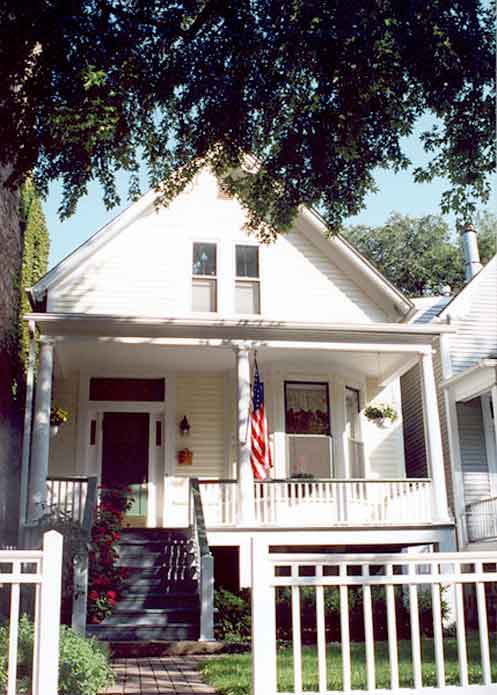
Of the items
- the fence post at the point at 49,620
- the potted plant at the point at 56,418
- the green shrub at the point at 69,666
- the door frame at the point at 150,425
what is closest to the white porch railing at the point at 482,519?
the door frame at the point at 150,425

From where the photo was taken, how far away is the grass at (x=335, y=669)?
5.62 m

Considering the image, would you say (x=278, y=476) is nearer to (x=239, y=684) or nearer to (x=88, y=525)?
(x=88, y=525)

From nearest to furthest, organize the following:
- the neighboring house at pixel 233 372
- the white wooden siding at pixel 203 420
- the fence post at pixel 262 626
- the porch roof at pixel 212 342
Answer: the fence post at pixel 262 626 < the porch roof at pixel 212 342 < the neighboring house at pixel 233 372 < the white wooden siding at pixel 203 420

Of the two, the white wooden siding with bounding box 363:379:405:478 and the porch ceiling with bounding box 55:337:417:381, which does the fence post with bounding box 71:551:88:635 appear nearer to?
the porch ceiling with bounding box 55:337:417:381

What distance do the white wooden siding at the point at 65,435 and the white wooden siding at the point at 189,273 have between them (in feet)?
4.12

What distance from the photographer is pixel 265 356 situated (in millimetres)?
11680

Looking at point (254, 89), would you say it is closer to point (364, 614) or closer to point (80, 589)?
point (80, 589)

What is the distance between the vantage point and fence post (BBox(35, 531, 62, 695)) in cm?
381

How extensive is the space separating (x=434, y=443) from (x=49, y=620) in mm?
7728

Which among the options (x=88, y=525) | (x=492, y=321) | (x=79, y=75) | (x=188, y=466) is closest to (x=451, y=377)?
(x=492, y=321)

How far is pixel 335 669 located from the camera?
6.46 metres

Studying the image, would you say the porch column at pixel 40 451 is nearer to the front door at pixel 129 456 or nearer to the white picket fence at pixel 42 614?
the front door at pixel 129 456

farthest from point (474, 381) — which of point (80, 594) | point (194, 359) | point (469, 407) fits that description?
point (80, 594)

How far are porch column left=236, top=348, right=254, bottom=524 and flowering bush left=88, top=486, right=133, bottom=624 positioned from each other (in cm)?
156
